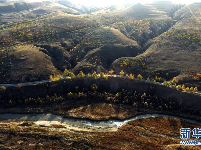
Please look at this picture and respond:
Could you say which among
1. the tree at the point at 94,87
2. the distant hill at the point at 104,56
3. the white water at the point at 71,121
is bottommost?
the white water at the point at 71,121

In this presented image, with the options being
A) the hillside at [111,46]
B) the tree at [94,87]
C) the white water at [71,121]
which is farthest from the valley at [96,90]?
the hillside at [111,46]

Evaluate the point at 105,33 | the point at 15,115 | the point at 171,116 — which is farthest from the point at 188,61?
the point at 15,115

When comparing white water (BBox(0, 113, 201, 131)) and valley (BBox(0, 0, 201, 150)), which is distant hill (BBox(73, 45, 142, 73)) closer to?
valley (BBox(0, 0, 201, 150))

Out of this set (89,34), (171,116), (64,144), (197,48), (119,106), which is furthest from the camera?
(89,34)

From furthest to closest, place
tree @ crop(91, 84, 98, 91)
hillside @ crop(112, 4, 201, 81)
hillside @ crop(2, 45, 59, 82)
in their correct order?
hillside @ crop(112, 4, 201, 81) < hillside @ crop(2, 45, 59, 82) < tree @ crop(91, 84, 98, 91)

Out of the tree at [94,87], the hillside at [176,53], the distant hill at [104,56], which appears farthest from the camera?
the distant hill at [104,56]

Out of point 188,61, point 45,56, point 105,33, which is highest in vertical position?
point 105,33

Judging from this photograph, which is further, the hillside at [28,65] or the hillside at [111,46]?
the hillside at [111,46]

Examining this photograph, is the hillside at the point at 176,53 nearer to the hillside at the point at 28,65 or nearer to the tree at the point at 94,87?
the tree at the point at 94,87

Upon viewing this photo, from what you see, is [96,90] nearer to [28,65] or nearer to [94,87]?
[94,87]

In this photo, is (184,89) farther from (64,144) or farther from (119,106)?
(64,144)

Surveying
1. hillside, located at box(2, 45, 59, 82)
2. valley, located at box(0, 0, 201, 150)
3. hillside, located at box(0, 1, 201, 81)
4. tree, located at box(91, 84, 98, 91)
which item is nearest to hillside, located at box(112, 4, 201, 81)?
hillside, located at box(0, 1, 201, 81)
